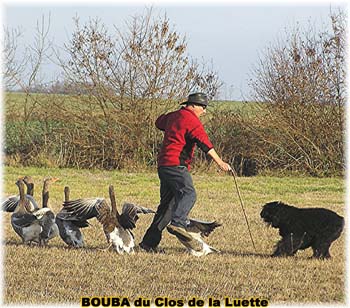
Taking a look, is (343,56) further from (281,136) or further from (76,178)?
(76,178)

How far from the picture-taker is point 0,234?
9844mm

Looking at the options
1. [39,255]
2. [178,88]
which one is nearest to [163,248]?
[39,255]

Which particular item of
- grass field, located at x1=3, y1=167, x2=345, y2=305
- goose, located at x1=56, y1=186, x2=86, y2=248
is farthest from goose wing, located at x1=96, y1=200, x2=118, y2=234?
goose, located at x1=56, y1=186, x2=86, y2=248

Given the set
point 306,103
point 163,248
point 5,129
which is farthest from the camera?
point 5,129

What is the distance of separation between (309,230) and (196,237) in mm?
1355

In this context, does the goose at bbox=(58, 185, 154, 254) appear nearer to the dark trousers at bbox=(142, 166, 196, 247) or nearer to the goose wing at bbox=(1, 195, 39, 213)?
the dark trousers at bbox=(142, 166, 196, 247)

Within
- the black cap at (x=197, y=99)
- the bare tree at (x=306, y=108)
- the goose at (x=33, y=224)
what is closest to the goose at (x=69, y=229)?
the goose at (x=33, y=224)

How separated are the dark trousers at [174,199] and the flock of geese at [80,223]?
0.23m

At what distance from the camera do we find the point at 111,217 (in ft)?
28.1

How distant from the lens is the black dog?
8285 millimetres

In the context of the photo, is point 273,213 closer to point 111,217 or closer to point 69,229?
point 111,217

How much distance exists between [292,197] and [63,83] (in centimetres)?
766

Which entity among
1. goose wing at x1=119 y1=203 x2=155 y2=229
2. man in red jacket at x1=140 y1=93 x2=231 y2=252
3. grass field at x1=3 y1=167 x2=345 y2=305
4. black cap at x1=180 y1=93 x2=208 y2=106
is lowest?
grass field at x1=3 y1=167 x2=345 y2=305

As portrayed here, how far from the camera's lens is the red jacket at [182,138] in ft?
27.7
